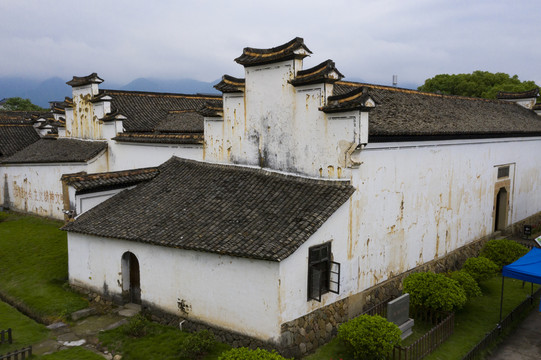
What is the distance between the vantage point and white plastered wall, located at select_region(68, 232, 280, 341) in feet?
38.8

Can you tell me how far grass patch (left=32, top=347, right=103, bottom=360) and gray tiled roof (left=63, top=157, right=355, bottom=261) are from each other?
3527mm

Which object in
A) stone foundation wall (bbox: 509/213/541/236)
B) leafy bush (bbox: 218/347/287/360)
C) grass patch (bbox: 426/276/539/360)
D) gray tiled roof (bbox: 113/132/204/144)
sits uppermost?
gray tiled roof (bbox: 113/132/204/144)

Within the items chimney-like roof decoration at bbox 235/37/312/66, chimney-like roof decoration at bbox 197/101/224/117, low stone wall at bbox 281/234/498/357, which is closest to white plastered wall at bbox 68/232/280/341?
low stone wall at bbox 281/234/498/357

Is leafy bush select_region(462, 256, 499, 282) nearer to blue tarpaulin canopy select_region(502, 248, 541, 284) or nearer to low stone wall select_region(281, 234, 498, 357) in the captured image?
low stone wall select_region(281, 234, 498, 357)

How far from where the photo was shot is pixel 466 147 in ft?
64.8

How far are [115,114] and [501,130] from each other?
2015 centimetres

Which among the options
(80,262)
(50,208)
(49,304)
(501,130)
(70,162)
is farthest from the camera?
(50,208)

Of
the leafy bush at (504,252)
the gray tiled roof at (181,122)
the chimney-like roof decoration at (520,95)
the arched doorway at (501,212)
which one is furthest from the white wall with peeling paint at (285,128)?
the chimney-like roof decoration at (520,95)

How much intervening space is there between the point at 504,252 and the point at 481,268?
2.29 metres

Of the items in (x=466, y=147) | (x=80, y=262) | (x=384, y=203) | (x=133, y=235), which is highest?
(x=466, y=147)

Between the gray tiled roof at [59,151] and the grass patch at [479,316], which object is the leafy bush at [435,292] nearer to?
the grass patch at [479,316]

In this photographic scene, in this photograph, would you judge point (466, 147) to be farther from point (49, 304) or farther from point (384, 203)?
point (49, 304)

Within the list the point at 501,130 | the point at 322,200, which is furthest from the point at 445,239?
the point at 322,200

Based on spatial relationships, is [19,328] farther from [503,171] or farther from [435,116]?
[503,171]
